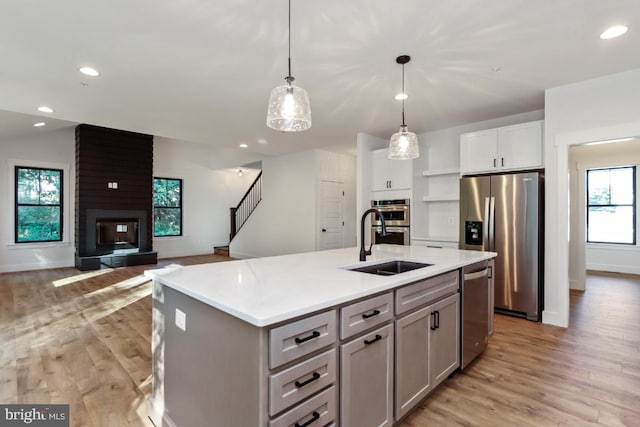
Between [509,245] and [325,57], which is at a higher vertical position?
[325,57]

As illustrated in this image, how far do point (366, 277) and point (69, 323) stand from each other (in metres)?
3.60

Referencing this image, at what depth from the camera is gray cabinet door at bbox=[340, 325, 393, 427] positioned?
1473mm

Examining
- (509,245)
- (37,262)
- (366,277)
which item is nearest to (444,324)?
(366,277)

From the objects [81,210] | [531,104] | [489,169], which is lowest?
[81,210]

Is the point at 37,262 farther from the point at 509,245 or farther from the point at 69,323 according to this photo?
the point at 509,245

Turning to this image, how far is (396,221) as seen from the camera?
534cm

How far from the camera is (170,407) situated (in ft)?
5.85

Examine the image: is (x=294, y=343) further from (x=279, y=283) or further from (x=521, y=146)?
(x=521, y=146)

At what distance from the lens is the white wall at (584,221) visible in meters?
5.25

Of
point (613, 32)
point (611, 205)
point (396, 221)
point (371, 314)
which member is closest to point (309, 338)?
point (371, 314)

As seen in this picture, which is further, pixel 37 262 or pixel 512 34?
pixel 37 262

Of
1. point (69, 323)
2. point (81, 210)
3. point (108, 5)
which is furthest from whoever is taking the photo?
point (81, 210)

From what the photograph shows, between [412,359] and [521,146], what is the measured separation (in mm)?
3353

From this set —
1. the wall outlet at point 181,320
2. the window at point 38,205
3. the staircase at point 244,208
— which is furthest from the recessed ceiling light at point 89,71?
the staircase at point 244,208
